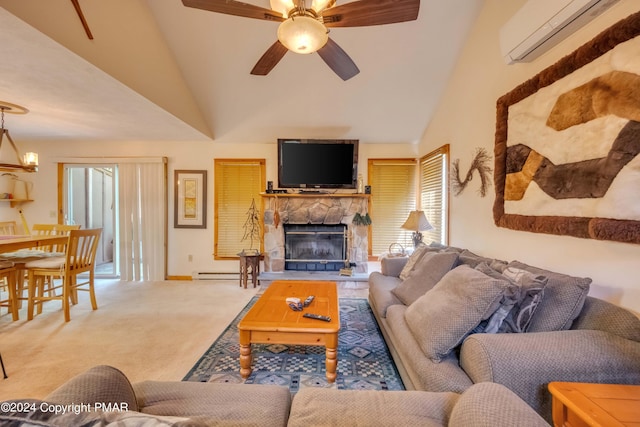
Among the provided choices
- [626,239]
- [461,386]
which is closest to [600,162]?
[626,239]

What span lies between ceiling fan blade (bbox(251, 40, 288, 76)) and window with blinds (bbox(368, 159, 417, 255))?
2595mm

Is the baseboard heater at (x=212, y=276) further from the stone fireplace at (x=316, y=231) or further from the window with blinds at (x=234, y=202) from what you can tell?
the stone fireplace at (x=316, y=231)

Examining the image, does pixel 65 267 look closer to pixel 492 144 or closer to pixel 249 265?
pixel 249 265

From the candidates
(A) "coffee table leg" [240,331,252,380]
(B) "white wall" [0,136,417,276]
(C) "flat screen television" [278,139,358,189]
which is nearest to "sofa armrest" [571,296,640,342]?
(A) "coffee table leg" [240,331,252,380]

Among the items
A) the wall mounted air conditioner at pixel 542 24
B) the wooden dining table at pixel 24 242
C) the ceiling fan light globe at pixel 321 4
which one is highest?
the ceiling fan light globe at pixel 321 4

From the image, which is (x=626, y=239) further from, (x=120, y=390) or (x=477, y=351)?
(x=120, y=390)

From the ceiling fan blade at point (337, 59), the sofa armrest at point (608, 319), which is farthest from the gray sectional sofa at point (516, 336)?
the ceiling fan blade at point (337, 59)

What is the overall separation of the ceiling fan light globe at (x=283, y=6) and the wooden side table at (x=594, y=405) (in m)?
2.37

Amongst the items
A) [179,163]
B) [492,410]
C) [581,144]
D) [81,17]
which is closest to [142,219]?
[179,163]

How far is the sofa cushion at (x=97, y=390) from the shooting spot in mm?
806

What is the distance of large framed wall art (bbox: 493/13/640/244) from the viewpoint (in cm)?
134

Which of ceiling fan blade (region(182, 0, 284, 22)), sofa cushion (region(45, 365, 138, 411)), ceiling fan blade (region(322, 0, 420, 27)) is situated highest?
ceiling fan blade (region(182, 0, 284, 22))

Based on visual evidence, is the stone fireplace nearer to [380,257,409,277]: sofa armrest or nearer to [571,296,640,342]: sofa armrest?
[380,257,409,277]: sofa armrest

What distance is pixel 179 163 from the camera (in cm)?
463
